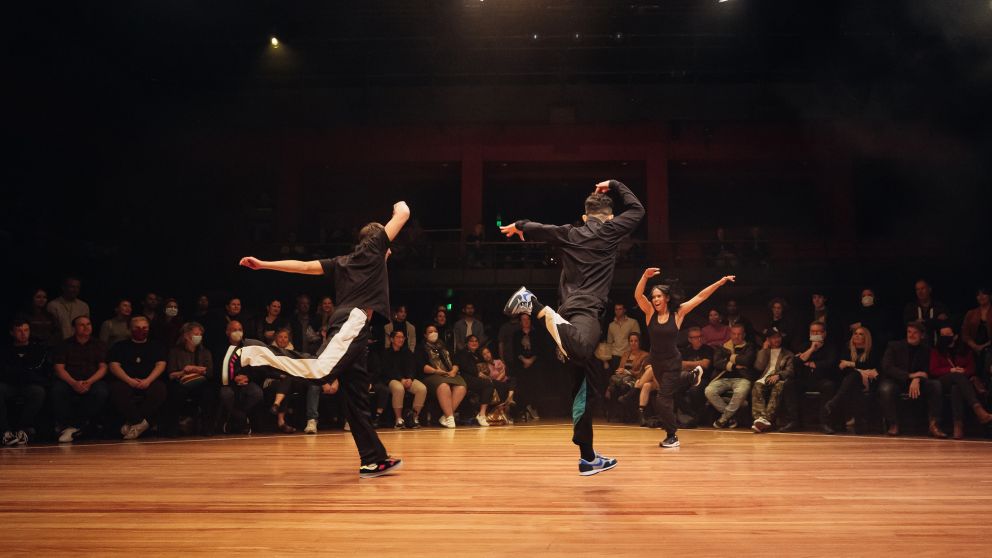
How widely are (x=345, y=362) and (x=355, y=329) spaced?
0.65ft

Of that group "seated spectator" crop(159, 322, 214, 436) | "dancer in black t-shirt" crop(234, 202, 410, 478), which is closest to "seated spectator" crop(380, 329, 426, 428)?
"seated spectator" crop(159, 322, 214, 436)

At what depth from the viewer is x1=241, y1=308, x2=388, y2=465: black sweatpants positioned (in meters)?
→ 3.82

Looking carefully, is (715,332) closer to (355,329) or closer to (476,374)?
(476,374)

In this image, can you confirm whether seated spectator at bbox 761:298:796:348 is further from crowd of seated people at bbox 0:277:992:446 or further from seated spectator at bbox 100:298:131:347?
seated spectator at bbox 100:298:131:347

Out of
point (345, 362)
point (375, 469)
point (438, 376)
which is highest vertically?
point (345, 362)

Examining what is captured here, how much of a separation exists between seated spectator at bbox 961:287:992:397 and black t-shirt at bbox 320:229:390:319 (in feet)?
21.2

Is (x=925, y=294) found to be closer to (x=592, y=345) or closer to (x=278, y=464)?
(x=592, y=345)

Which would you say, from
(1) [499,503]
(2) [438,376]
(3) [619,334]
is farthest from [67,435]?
(3) [619,334]

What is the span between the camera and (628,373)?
931 cm

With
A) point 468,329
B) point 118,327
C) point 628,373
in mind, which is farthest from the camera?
point 468,329

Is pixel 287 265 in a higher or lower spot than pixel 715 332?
higher

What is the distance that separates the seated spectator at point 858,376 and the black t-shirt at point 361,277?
19.0ft

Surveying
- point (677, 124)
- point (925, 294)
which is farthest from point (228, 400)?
point (677, 124)

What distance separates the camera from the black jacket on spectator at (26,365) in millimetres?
6832
